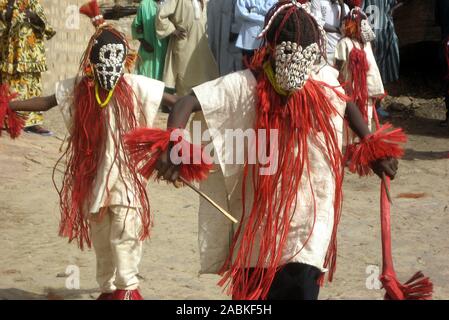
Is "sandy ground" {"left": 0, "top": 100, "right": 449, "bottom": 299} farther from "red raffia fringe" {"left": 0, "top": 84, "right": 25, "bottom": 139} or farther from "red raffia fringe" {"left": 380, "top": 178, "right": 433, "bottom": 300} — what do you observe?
"red raffia fringe" {"left": 380, "top": 178, "right": 433, "bottom": 300}

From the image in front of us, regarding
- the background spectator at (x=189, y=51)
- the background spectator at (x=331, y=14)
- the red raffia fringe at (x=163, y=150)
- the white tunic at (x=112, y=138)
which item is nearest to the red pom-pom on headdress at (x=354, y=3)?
the background spectator at (x=331, y=14)

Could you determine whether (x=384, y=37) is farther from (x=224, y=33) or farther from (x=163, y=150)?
(x=163, y=150)

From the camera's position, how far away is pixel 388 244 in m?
4.78

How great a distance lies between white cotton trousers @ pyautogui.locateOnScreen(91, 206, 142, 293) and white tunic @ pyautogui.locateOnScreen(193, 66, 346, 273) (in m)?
0.80

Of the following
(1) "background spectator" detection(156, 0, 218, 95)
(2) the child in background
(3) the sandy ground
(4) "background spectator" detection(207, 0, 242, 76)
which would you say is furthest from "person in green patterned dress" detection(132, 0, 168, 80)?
(2) the child in background

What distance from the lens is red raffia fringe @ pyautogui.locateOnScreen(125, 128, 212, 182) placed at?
14.7 feet

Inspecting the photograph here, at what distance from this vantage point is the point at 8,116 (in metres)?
5.67

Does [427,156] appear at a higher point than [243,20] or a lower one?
lower

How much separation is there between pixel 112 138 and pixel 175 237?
6.33 feet

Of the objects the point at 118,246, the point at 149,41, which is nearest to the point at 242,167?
the point at 118,246

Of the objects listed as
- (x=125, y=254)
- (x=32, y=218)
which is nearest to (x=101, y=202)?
(x=125, y=254)

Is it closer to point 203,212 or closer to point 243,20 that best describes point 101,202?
point 203,212

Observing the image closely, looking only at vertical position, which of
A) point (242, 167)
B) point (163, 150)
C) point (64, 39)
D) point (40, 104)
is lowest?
point (242, 167)
